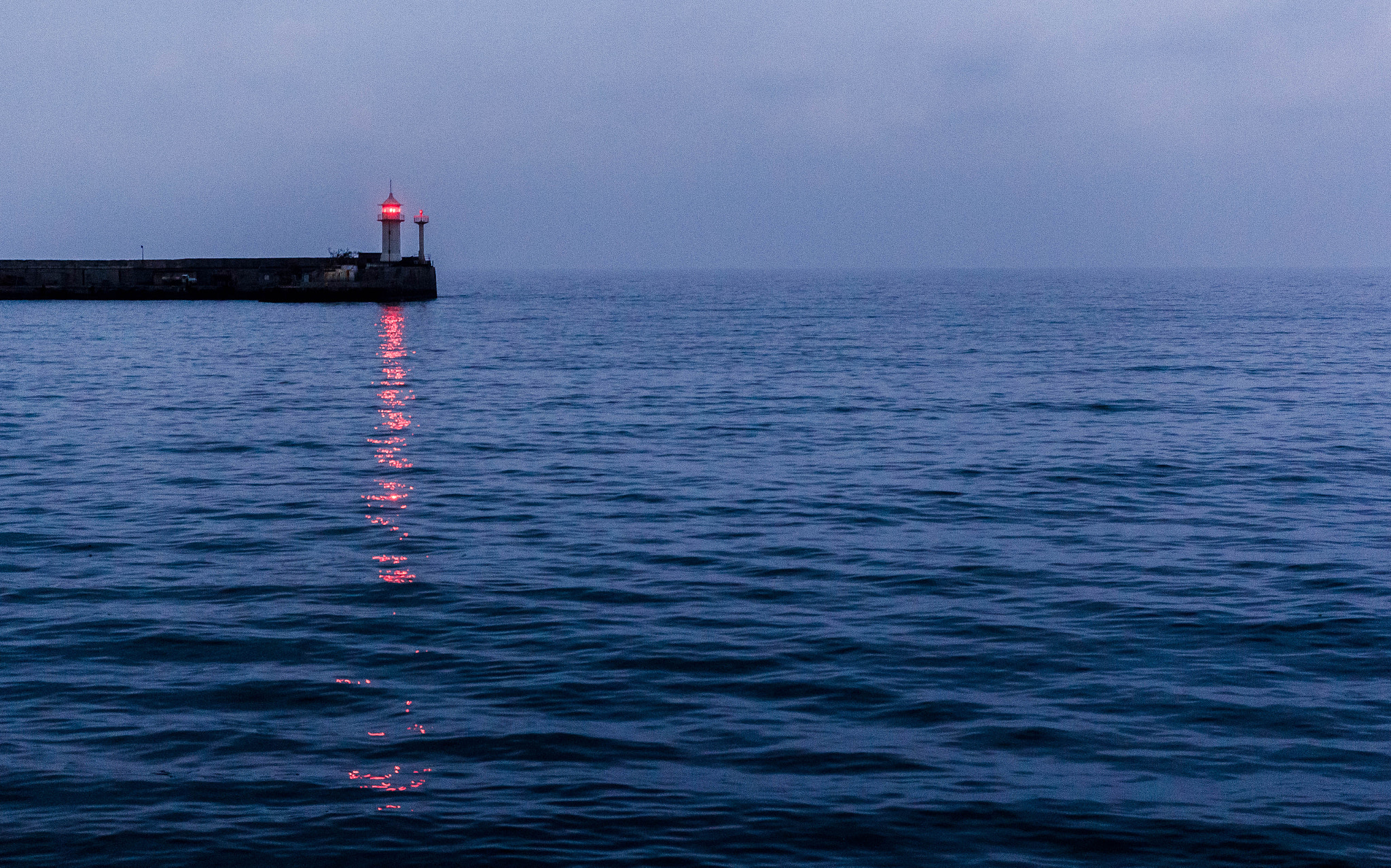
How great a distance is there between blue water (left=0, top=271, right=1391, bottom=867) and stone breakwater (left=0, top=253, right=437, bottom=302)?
7545cm

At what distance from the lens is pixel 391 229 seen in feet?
350

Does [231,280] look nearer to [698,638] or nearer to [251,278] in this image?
[251,278]

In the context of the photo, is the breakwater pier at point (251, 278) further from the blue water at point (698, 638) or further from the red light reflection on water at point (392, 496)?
the blue water at point (698, 638)

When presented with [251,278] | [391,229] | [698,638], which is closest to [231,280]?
[251,278]

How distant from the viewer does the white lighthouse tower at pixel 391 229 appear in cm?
10394

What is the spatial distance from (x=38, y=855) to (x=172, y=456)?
20.1 m

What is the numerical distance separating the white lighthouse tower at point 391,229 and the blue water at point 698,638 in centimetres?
7131

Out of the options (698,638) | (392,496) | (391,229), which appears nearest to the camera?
(698,638)

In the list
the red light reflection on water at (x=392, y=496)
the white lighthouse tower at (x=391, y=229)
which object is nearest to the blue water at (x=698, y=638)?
the red light reflection on water at (x=392, y=496)

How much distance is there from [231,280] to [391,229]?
21.4m

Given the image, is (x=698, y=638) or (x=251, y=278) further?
(x=251, y=278)

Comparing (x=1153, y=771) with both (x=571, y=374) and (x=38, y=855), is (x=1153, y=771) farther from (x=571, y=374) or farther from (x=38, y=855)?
(x=571, y=374)

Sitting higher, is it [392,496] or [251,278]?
[251,278]

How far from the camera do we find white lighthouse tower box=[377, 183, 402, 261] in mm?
103938
